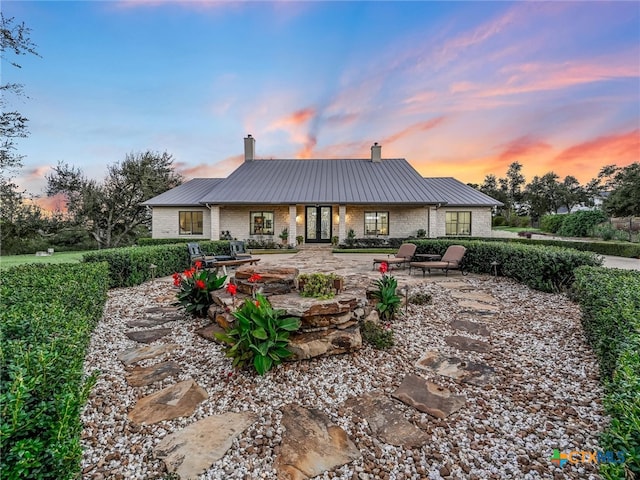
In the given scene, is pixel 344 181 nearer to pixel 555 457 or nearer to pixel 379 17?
pixel 379 17

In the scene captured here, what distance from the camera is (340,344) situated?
11.0 feet

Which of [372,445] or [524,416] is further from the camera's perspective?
[524,416]

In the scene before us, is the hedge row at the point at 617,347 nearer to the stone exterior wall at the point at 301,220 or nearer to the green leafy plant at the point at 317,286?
the green leafy plant at the point at 317,286

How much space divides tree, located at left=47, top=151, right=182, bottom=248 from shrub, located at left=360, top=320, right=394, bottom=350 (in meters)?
22.2

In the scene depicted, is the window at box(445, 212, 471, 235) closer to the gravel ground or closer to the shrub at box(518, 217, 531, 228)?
the gravel ground

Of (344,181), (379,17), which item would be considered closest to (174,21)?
(379,17)

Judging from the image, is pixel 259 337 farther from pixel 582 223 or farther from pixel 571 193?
pixel 571 193

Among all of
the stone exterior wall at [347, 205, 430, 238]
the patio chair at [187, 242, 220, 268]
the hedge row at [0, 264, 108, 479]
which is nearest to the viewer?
the hedge row at [0, 264, 108, 479]

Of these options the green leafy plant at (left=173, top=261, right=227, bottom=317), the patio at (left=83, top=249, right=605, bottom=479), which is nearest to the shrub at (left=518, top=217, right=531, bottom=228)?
the patio at (left=83, top=249, right=605, bottom=479)

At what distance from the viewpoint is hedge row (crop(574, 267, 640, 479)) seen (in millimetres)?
1187

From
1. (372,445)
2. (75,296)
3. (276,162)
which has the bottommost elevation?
(372,445)

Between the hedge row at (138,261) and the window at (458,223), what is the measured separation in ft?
45.7

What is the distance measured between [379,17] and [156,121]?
9.65 meters

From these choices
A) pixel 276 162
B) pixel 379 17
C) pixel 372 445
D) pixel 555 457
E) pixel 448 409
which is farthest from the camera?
pixel 276 162
